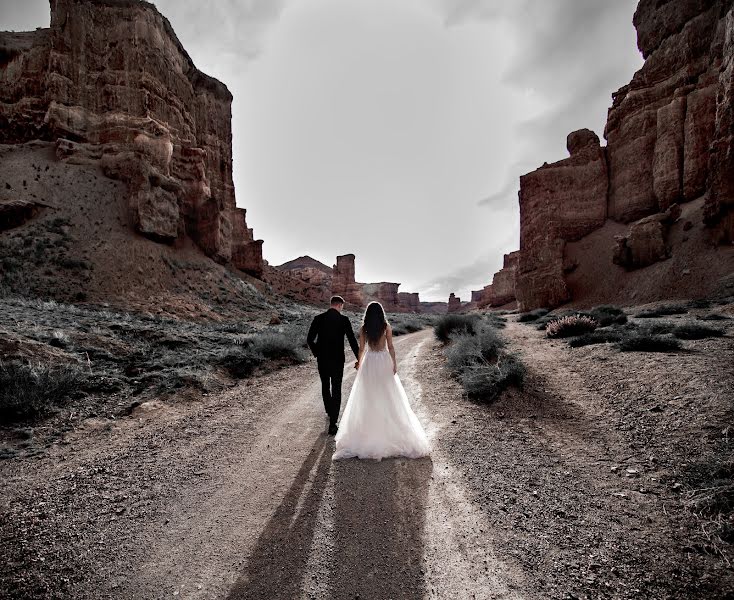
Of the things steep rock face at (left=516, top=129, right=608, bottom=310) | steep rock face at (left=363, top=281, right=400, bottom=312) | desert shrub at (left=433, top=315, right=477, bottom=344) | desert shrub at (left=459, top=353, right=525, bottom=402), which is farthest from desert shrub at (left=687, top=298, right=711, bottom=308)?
steep rock face at (left=363, top=281, right=400, bottom=312)

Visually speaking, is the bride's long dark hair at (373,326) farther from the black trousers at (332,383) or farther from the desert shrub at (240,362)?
the desert shrub at (240,362)

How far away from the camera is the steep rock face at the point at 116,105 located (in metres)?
22.4

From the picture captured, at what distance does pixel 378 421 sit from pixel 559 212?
2909cm

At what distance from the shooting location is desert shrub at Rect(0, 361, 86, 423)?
4.84 meters

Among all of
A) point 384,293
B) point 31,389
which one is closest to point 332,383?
point 31,389

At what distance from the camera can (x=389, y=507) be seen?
318 centimetres

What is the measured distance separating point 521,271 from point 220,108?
34.5 metres

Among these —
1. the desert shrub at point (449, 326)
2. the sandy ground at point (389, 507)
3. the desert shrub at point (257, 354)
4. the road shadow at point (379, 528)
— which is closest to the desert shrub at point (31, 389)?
the sandy ground at point (389, 507)

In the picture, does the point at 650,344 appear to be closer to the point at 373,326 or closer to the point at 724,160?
the point at 373,326

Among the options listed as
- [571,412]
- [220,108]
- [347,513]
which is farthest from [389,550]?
[220,108]

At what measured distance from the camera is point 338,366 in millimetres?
5414

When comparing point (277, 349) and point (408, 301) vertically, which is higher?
point (408, 301)

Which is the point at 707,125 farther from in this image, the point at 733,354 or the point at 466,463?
the point at 466,463

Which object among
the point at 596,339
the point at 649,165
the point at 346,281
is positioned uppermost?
the point at 649,165
